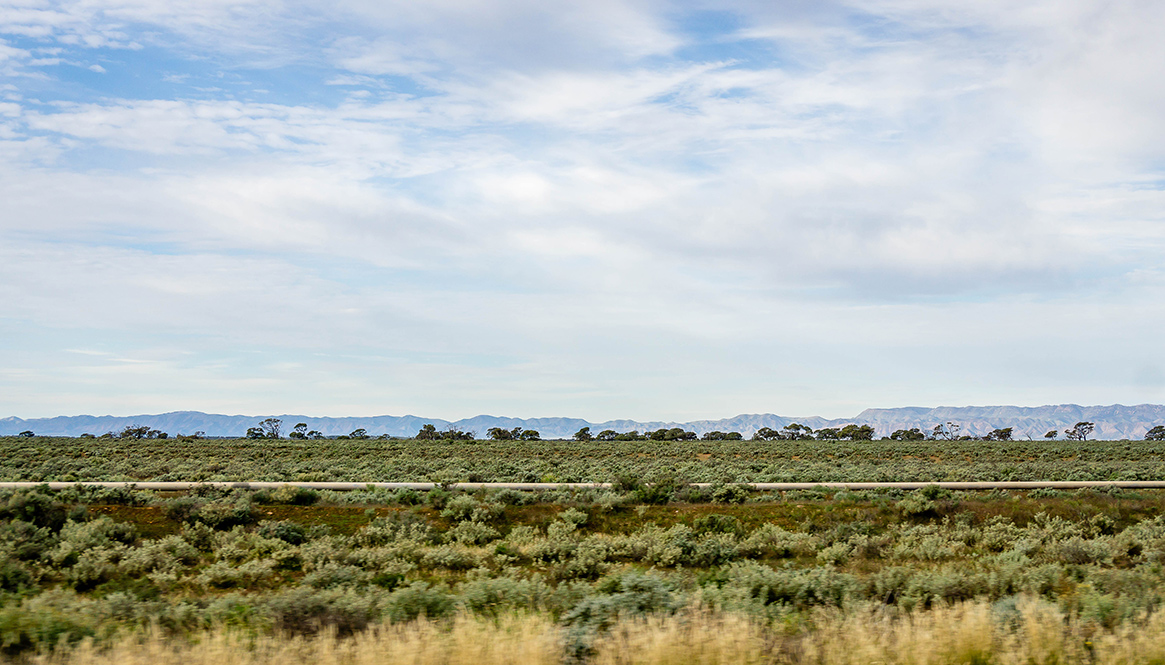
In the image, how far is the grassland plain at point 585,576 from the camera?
23.2 ft

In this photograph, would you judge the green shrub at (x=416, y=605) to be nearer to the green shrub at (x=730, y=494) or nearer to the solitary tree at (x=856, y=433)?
the green shrub at (x=730, y=494)

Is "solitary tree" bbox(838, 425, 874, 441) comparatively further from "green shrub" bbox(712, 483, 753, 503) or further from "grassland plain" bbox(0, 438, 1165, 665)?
"green shrub" bbox(712, 483, 753, 503)

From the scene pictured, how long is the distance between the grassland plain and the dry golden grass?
0.03 metres

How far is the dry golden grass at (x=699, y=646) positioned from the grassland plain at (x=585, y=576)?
29 millimetres

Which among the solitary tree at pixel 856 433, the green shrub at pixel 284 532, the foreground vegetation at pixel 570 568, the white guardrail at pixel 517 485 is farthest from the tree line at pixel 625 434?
the green shrub at pixel 284 532

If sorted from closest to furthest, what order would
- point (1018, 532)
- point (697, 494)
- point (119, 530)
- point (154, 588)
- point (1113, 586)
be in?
point (1113, 586) → point (154, 588) → point (119, 530) → point (1018, 532) → point (697, 494)

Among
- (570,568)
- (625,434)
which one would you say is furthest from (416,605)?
(625,434)

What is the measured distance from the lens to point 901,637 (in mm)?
7109

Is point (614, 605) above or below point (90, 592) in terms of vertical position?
above

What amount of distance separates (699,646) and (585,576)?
7.73 metres

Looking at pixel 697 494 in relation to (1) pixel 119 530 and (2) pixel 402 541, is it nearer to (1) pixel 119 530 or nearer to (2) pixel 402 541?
(2) pixel 402 541

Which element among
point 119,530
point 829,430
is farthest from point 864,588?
point 829,430

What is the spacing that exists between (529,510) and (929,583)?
11.7m

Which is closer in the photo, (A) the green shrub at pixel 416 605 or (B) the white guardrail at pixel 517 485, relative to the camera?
(A) the green shrub at pixel 416 605
